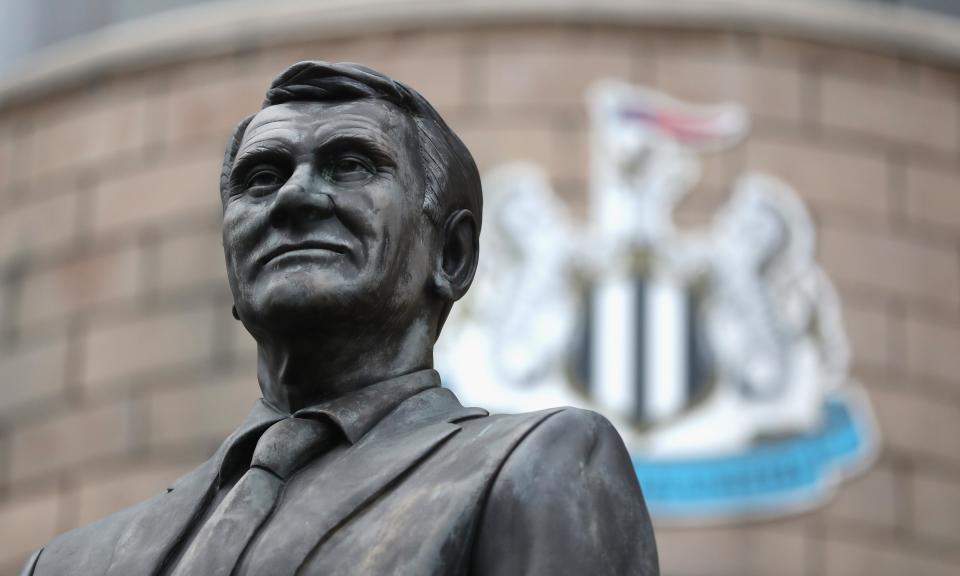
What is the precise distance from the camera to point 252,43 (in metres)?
20.7

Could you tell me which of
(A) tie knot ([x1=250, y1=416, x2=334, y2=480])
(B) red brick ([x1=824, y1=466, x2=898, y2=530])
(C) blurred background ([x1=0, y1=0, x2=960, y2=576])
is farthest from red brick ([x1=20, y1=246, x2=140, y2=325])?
(A) tie knot ([x1=250, y1=416, x2=334, y2=480])

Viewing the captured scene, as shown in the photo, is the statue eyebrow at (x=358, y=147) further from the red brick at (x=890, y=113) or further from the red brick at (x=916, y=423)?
the red brick at (x=890, y=113)

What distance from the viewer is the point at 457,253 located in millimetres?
6262

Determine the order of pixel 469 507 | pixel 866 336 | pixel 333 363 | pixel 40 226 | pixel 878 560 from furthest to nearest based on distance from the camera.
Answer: pixel 40 226, pixel 866 336, pixel 878 560, pixel 333 363, pixel 469 507

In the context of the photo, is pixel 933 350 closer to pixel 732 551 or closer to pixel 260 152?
pixel 732 551

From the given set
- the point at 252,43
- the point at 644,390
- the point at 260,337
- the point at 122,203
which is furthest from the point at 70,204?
the point at 260,337

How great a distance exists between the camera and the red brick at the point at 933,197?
2038 centimetres

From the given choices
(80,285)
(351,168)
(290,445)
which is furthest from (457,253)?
(80,285)

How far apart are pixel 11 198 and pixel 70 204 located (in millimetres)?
608

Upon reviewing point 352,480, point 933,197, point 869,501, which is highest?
point 352,480

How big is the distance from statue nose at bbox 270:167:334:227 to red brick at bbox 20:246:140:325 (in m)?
14.8

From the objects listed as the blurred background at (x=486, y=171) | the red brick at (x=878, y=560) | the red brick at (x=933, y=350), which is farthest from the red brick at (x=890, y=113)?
the red brick at (x=878, y=560)

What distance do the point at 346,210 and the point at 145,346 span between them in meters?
14.7

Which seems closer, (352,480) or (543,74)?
(352,480)
